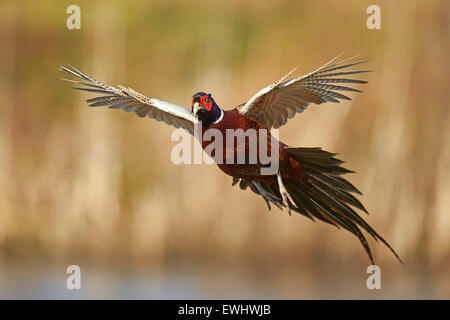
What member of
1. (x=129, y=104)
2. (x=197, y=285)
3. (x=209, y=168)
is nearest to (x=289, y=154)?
(x=129, y=104)

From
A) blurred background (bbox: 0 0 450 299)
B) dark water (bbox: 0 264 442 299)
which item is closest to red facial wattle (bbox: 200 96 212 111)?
blurred background (bbox: 0 0 450 299)

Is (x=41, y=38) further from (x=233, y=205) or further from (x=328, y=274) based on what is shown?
(x=328, y=274)

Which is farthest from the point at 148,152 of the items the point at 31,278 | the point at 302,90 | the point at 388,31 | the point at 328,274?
the point at 302,90

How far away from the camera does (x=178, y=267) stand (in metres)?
7.56

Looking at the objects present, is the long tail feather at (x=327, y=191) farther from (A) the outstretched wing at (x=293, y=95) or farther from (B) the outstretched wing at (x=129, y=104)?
(B) the outstretched wing at (x=129, y=104)

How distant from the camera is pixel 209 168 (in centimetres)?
675

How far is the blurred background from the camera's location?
6.82m

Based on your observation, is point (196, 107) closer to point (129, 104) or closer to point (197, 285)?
point (129, 104)

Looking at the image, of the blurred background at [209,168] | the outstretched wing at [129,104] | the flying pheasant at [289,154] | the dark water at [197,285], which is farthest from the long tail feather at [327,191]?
the dark water at [197,285]

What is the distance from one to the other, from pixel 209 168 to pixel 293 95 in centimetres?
362

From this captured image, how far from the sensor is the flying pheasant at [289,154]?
294 cm

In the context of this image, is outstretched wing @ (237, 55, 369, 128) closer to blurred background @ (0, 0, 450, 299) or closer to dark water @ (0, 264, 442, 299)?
blurred background @ (0, 0, 450, 299)

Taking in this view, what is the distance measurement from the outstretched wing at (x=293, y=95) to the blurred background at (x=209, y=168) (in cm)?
317

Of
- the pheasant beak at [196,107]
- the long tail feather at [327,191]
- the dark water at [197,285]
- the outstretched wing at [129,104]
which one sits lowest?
the dark water at [197,285]
